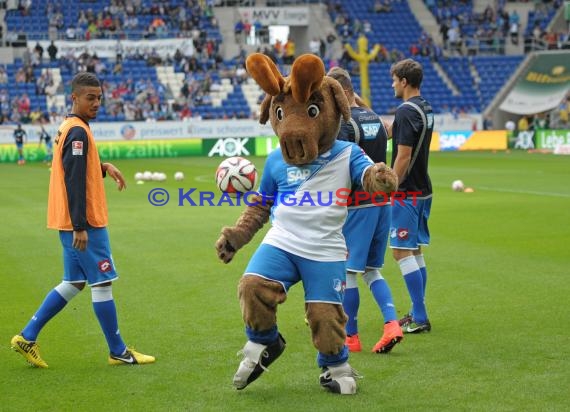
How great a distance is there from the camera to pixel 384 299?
787 cm

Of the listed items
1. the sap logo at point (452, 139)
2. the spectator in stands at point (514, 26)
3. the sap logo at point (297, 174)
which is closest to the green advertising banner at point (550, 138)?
the sap logo at point (452, 139)

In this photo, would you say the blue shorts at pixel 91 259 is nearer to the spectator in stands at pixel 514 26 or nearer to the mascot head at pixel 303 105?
the mascot head at pixel 303 105

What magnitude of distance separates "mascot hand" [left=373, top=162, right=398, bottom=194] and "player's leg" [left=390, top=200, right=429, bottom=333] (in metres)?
2.29

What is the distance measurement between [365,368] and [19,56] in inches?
1618

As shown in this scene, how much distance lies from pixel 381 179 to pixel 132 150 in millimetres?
35010

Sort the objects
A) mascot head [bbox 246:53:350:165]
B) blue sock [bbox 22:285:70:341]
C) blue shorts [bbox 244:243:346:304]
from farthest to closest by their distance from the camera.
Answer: blue sock [bbox 22:285:70:341] → blue shorts [bbox 244:243:346:304] → mascot head [bbox 246:53:350:165]

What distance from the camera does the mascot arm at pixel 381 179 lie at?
6211mm

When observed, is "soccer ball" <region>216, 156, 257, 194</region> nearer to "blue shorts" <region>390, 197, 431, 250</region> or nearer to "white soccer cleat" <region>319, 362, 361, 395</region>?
"white soccer cleat" <region>319, 362, 361, 395</region>

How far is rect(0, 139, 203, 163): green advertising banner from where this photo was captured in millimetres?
39500

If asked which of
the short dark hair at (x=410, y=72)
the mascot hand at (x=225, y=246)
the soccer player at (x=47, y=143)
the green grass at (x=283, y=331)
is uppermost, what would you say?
the short dark hair at (x=410, y=72)

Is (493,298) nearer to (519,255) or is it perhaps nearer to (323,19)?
(519,255)

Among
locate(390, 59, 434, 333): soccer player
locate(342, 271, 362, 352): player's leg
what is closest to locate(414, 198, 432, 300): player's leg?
locate(390, 59, 434, 333): soccer player

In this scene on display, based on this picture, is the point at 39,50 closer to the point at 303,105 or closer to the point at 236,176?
the point at 236,176

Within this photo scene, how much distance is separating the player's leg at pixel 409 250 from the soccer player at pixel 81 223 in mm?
2369
